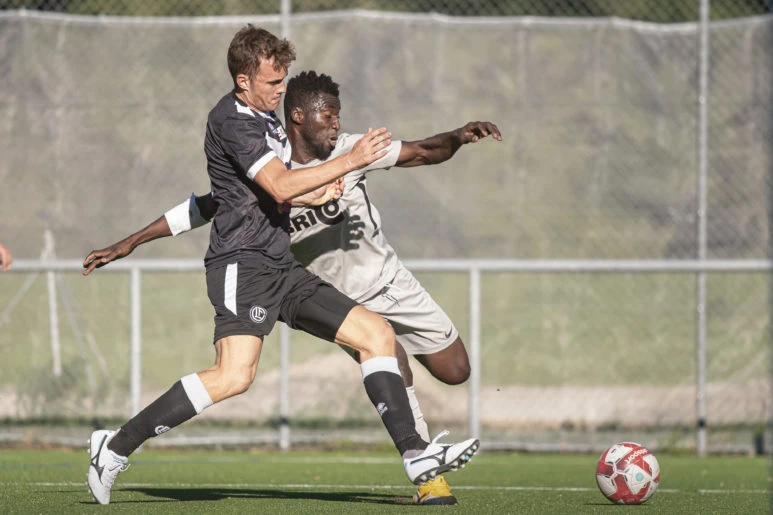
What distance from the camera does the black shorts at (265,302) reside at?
5578 millimetres

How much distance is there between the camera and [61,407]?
33.7ft

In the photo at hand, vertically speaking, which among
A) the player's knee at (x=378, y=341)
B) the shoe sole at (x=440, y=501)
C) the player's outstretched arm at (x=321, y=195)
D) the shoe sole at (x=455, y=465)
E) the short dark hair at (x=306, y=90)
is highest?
the short dark hair at (x=306, y=90)

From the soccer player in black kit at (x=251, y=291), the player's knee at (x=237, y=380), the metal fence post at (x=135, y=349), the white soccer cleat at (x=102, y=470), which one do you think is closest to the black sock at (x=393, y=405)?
the soccer player in black kit at (x=251, y=291)

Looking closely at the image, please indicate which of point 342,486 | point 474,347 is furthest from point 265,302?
point 474,347

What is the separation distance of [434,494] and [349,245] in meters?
1.59

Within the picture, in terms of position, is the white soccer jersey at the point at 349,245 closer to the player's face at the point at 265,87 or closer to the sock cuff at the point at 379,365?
the player's face at the point at 265,87

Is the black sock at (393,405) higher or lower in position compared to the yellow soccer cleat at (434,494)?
higher

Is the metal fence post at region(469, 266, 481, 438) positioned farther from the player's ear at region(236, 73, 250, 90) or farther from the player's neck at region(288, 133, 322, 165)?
the player's ear at region(236, 73, 250, 90)

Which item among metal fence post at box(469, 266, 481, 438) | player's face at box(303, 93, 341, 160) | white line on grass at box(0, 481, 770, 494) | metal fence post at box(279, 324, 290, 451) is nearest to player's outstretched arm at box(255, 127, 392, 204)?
player's face at box(303, 93, 341, 160)

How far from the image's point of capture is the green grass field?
5.76 meters

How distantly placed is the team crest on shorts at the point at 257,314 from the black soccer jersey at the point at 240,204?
221 mm

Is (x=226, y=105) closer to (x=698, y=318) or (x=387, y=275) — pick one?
(x=387, y=275)

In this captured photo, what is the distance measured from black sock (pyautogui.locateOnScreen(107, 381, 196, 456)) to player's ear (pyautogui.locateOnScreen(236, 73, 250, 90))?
53.2 inches

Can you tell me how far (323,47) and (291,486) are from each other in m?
5.45
